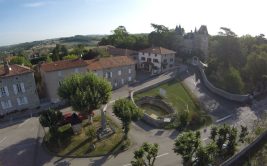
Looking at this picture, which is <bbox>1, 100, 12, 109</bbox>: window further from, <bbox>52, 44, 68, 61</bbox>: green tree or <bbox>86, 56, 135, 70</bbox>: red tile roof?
<bbox>52, 44, 68, 61</bbox>: green tree

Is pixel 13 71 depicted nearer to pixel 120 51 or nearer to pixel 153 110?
pixel 153 110

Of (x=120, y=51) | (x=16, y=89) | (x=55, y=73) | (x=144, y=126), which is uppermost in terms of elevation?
(x=55, y=73)

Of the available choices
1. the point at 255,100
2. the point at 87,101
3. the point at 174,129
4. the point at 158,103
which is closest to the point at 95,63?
the point at 158,103

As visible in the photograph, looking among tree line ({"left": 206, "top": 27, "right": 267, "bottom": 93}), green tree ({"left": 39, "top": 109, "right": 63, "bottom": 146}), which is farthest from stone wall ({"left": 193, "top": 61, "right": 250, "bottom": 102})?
green tree ({"left": 39, "top": 109, "right": 63, "bottom": 146})

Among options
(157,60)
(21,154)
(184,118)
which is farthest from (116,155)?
(157,60)

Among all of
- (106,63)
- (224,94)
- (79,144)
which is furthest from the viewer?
(106,63)

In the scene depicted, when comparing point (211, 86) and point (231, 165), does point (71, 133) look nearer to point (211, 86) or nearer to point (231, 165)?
point (231, 165)
